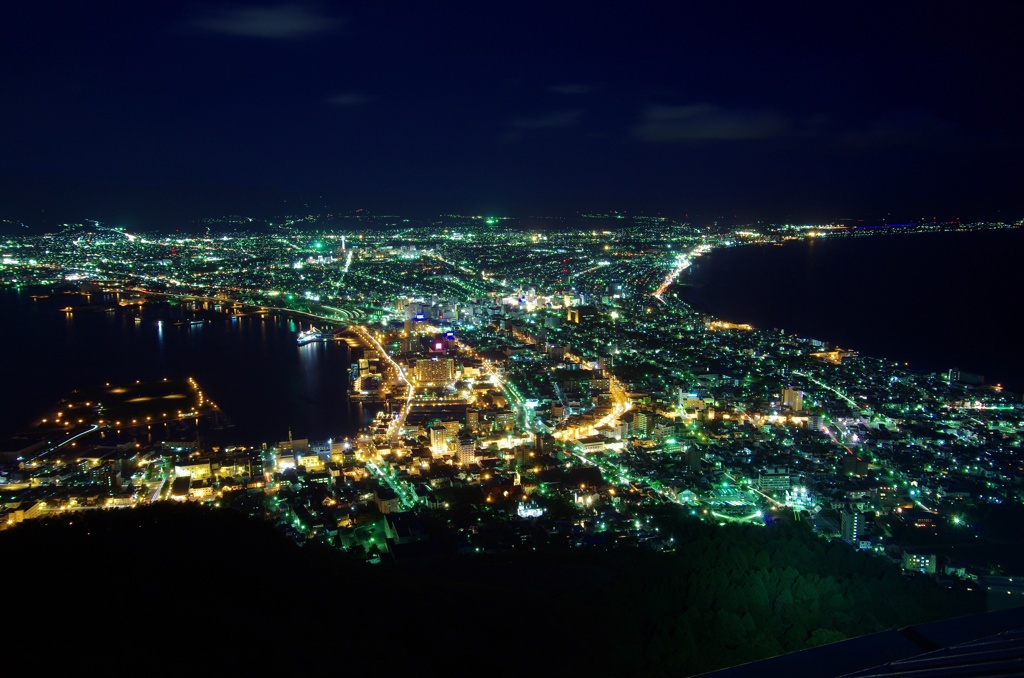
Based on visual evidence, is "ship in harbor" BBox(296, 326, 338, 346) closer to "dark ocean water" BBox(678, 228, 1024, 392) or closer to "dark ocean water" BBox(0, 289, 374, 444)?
"dark ocean water" BBox(0, 289, 374, 444)

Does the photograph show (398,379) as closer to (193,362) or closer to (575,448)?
(193,362)

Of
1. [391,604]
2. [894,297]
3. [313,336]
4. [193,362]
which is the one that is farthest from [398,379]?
[894,297]

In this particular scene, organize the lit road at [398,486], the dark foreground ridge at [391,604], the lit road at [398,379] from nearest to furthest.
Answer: the dark foreground ridge at [391,604]
the lit road at [398,486]
the lit road at [398,379]

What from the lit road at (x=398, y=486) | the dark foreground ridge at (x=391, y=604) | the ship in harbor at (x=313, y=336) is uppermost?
the dark foreground ridge at (x=391, y=604)

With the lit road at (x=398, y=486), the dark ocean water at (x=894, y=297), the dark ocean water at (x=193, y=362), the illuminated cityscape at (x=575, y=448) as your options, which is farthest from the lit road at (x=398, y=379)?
the dark ocean water at (x=894, y=297)

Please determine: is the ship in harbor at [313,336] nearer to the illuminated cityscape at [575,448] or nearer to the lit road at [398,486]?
the illuminated cityscape at [575,448]

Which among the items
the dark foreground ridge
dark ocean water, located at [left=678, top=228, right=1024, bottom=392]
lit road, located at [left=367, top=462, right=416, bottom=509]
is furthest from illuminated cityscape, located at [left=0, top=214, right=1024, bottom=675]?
dark ocean water, located at [left=678, top=228, right=1024, bottom=392]

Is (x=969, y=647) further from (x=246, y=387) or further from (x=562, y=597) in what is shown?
(x=246, y=387)
